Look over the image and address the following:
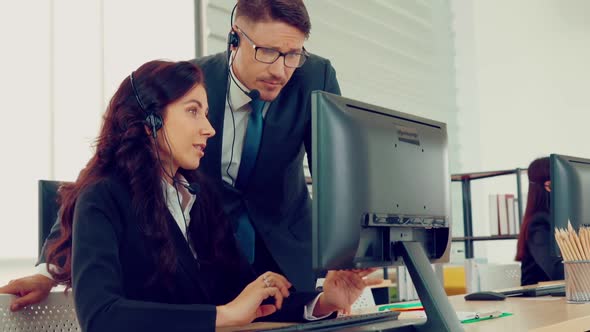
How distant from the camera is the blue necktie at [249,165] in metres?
1.74

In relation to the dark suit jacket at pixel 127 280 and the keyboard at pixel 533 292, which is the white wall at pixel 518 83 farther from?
the dark suit jacket at pixel 127 280

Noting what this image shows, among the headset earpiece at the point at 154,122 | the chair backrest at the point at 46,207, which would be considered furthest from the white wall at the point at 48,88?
the headset earpiece at the point at 154,122

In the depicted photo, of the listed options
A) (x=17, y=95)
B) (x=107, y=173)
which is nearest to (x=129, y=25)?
(x=17, y=95)

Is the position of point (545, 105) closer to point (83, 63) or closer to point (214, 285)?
point (83, 63)

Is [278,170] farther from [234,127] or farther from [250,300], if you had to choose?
[250,300]

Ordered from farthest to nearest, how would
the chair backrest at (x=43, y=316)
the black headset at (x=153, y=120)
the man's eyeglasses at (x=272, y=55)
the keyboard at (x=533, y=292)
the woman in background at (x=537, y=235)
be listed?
1. the woman in background at (x=537, y=235)
2. the keyboard at (x=533, y=292)
3. the man's eyeglasses at (x=272, y=55)
4. the black headset at (x=153, y=120)
5. the chair backrest at (x=43, y=316)

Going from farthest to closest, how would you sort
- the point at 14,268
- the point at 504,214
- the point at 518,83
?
the point at 518,83, the point at 504,214, the point at 14,268

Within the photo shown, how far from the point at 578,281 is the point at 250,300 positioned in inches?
37.2

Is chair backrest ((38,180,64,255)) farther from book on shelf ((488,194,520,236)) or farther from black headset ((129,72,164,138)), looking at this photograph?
book on shelf ((488,194,520,236))

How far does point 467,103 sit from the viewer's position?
576 centimetres

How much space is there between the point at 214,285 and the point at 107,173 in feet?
1.05

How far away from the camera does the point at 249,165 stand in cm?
176

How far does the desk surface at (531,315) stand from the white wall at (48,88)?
1.60m

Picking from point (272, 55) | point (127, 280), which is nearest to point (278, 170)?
point (272, 55)
